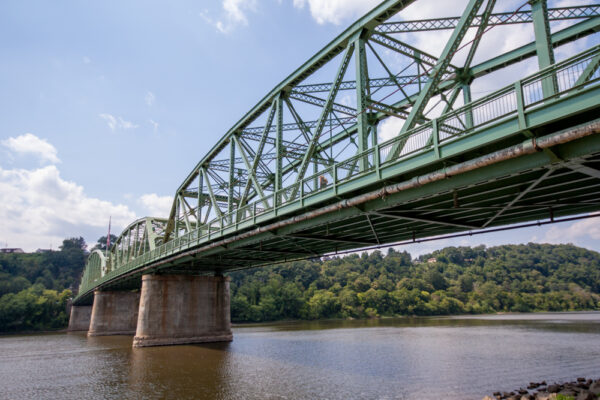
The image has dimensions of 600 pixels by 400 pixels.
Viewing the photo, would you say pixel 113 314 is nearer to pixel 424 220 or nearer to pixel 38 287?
pixel 38 287

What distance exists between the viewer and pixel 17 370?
30.8 m

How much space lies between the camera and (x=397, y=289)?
141 metres

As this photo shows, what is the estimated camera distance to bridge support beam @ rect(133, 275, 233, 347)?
1608 inches

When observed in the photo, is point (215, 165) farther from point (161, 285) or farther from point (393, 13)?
point (393, 13)

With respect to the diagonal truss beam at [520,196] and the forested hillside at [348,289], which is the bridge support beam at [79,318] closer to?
the forested hillside at [348,289]

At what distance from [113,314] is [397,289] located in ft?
320

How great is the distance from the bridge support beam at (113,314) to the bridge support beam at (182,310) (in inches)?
1106

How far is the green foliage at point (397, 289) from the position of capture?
10938 cm

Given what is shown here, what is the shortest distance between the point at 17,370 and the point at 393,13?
34673 millimetres

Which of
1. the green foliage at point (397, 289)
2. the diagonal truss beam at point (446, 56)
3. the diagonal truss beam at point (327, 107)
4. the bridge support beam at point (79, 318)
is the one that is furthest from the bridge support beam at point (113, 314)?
the diagonal truss beam at point (446, 56)

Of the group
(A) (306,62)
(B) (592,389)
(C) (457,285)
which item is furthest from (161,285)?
(C) (457,285)

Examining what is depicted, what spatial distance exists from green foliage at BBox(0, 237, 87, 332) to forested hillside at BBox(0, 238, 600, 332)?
195 mm

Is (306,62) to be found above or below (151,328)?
above

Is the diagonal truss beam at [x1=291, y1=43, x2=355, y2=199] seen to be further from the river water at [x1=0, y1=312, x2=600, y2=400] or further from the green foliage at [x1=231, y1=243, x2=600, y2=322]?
the green foliage at [x1=231, y1=243, x2=600, y2=322]
